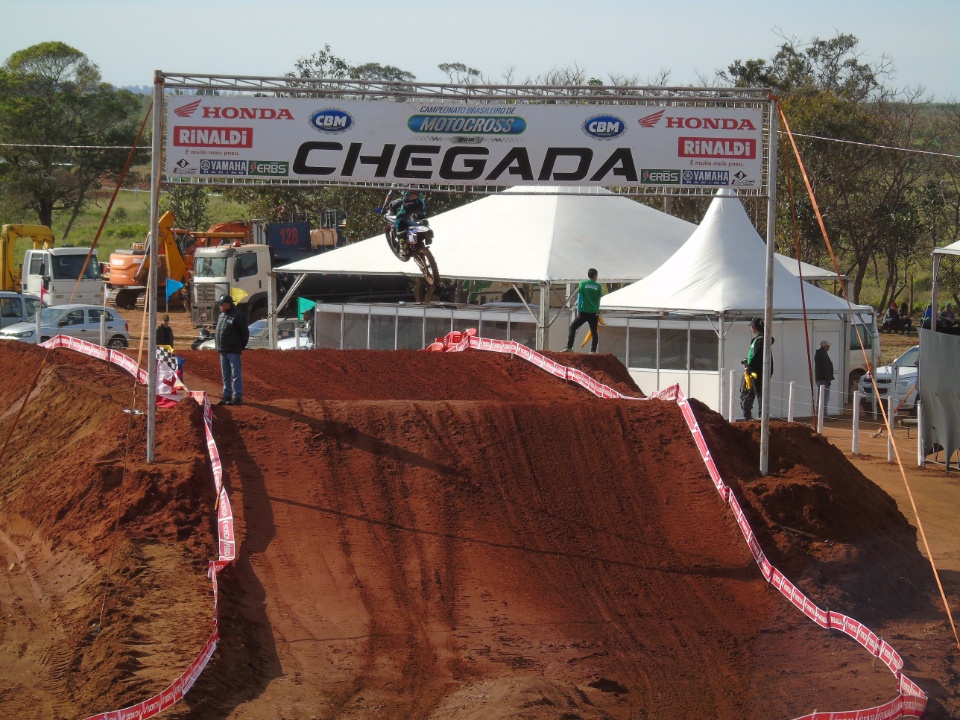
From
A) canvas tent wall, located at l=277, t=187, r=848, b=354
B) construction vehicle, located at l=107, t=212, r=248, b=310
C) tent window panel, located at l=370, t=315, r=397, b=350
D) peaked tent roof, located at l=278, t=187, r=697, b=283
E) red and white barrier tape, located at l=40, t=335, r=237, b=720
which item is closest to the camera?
red and white barrier tape, located at l=40, t=335, r=237, b=720

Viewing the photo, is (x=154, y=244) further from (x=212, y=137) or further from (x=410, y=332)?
(x=410, y=332)

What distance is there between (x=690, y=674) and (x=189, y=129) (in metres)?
7.19

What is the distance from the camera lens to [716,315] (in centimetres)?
1986

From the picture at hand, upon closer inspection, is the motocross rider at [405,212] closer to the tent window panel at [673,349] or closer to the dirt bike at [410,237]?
the dirt bike at [410,237]

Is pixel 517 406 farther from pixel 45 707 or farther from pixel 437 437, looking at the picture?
pixel 45 707

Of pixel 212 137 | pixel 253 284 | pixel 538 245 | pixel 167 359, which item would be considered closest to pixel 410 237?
pixel 538 245

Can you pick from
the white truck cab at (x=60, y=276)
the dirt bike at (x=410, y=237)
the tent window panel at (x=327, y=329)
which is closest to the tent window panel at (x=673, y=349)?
the dirt bike at (x=410, y=237)

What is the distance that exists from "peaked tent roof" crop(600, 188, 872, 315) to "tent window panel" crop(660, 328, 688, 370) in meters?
1.18

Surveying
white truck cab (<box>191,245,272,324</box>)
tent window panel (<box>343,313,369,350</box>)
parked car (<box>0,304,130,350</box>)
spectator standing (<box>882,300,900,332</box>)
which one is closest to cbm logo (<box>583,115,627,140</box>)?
tent window panel (<box>343,313,369,350</box>)

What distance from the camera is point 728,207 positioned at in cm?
2188

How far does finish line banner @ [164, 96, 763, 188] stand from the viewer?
1059cm

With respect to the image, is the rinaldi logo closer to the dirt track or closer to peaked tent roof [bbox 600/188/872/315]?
the dirt track

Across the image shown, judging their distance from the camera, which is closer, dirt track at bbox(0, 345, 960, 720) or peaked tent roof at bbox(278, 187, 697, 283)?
dirt track at bbox(0, 345, 960, 720)

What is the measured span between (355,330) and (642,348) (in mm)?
7554
